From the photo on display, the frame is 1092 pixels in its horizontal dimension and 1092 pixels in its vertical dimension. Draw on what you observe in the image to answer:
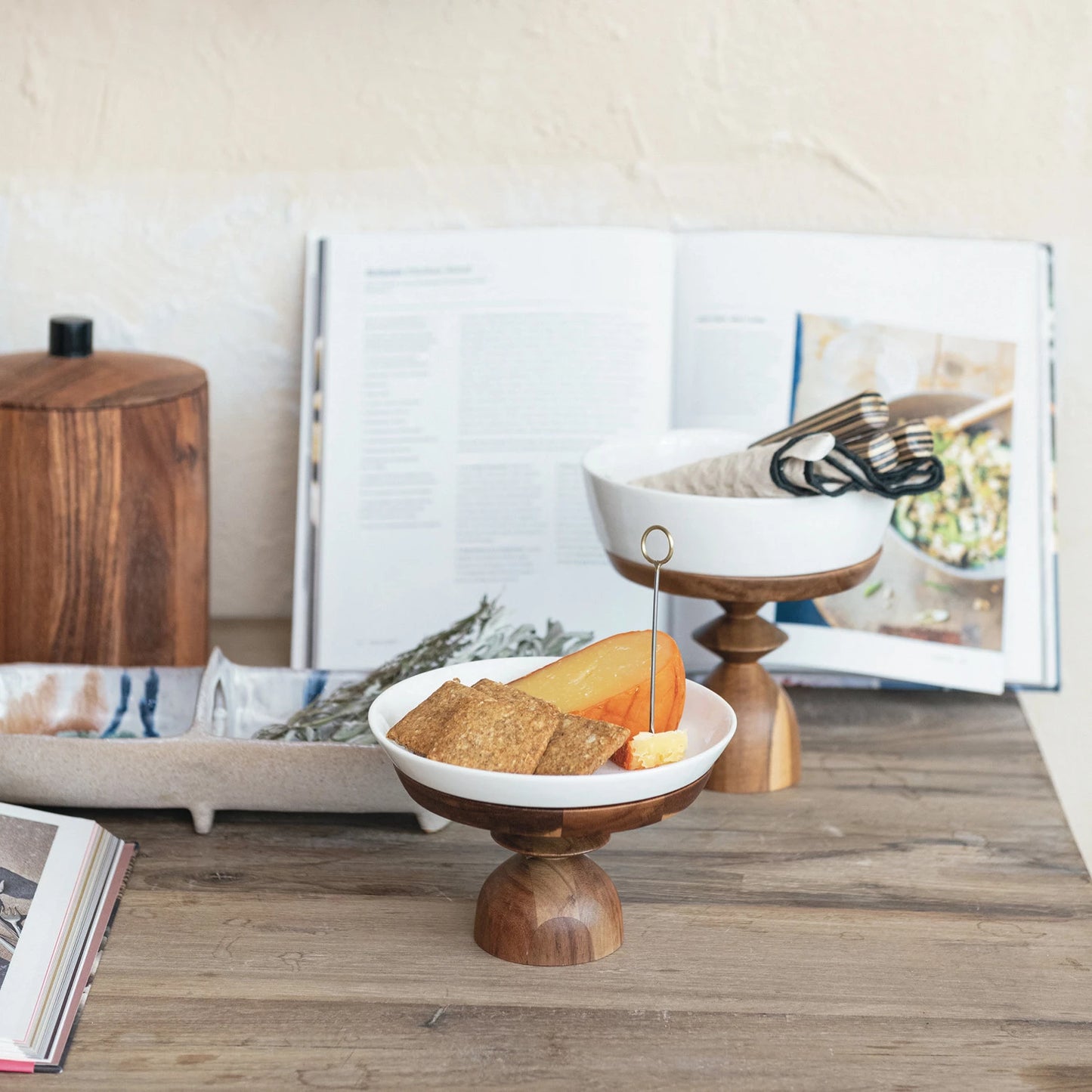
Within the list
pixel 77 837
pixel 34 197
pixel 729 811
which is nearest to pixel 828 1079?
pixel 729 811

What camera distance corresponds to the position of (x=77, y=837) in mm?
676

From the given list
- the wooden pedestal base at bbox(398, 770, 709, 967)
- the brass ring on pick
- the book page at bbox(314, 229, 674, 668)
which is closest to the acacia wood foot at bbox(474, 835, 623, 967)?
the wooden pedestal base at bbox(398, 770, 709, 967)

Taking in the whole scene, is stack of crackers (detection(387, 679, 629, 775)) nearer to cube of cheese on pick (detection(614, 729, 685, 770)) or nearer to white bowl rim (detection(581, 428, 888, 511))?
cube of cheese on pick (detection(614, 729, 685, 770))

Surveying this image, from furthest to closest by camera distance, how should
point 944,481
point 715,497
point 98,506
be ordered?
point 944,481 → point 98,506 → point 715,497

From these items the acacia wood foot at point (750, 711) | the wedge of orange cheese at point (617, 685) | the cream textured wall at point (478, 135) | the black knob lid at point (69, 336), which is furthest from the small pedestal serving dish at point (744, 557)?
the black knob lid at point (69, 336)

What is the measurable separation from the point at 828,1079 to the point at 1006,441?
58cm

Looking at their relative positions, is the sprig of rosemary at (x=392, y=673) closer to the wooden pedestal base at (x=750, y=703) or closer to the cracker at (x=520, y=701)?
the wooden pedestal base at (x=750, y=703)

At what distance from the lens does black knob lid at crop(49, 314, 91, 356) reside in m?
0.89

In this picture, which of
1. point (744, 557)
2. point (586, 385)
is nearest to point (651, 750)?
point (744, 557)

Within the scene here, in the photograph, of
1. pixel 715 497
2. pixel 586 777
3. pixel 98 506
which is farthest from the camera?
pixel 98 506

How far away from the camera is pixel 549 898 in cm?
60

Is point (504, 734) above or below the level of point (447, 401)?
below

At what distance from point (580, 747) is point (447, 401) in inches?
18.3

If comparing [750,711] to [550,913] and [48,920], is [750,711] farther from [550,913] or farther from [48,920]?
[48,920]
